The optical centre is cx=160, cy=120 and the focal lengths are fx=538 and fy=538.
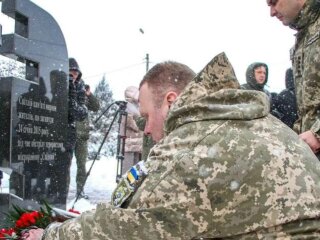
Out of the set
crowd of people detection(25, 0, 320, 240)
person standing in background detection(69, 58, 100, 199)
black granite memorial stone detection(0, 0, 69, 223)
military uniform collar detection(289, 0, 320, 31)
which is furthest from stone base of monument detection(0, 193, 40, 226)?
crowd of people detection(25, 0, 320, 240)

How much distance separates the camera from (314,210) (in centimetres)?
A: 171

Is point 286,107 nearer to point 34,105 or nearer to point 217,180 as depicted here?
point 34,105

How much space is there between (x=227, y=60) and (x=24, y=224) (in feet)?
4.03

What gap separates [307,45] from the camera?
3.01m

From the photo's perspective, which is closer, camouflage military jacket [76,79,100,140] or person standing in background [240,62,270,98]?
person standing in background [240,62,270,98]

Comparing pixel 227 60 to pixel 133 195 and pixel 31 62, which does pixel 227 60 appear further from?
pixel 31 62

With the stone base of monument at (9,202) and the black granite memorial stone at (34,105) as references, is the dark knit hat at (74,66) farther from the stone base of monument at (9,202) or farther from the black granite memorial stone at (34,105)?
the stone base of monument at (9,202)

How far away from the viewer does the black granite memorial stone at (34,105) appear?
5.54m

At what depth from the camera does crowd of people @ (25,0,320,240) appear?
1591 millimetres

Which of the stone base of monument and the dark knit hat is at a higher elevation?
the dark knit hat

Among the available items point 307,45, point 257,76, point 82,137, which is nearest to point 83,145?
point 82,137

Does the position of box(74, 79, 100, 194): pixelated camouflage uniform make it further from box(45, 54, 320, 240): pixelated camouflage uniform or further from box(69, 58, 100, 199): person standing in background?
box(45, 54, 320, 240): pixelated camouflage uniform

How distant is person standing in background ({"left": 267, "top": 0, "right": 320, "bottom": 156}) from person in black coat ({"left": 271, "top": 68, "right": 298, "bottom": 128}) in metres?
2.30

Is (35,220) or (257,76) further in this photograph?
(257,76)
